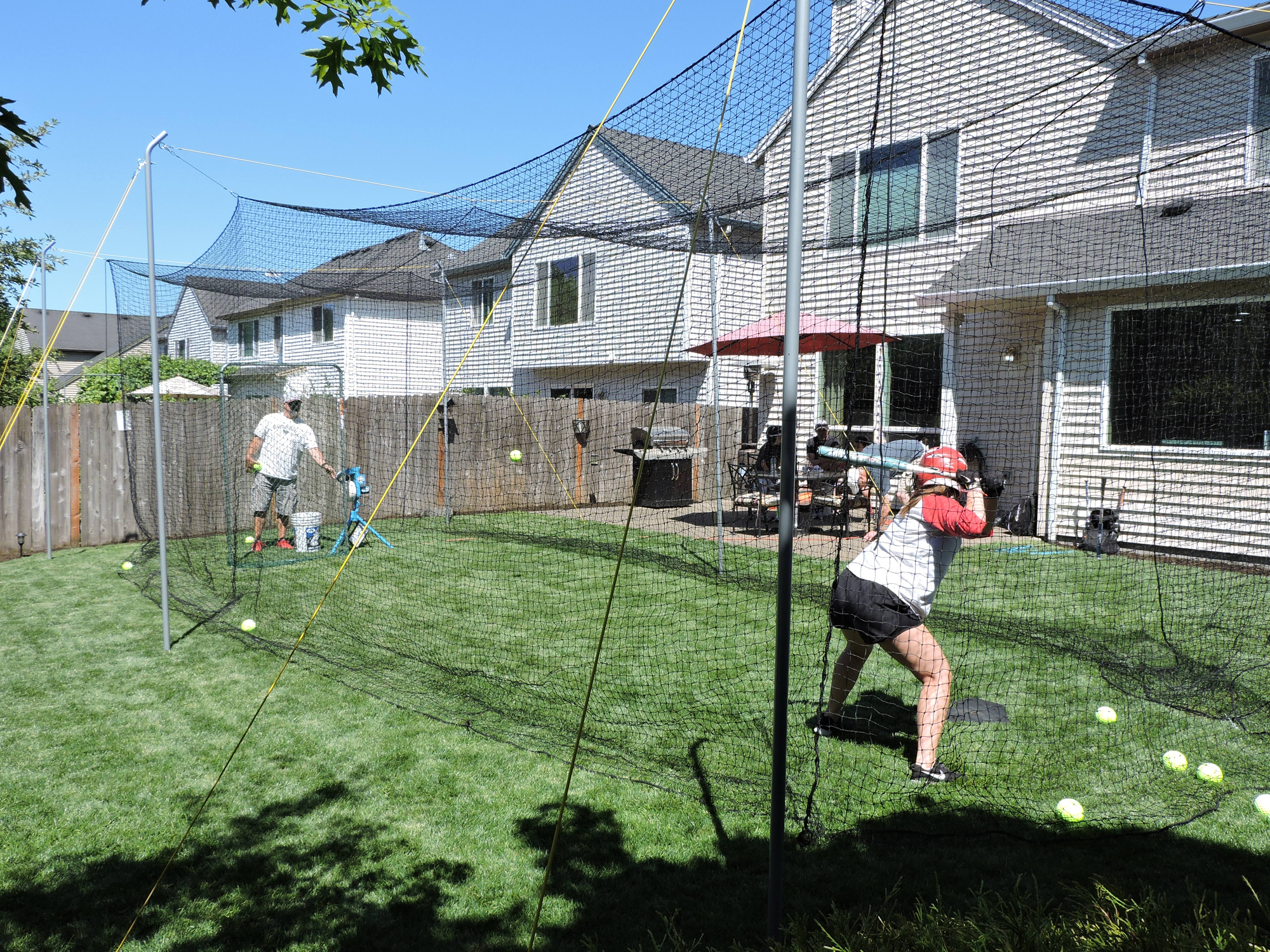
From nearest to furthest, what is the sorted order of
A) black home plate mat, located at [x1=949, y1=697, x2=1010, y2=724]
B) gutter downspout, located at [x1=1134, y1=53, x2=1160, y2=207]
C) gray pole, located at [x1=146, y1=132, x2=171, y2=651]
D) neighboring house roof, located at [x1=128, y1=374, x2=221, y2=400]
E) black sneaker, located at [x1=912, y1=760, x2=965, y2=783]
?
1. black sneaker, located at [x1=912, y1=760, x2=965, y2=783]
2. black home plate mat, located at [x1=949, y1=697, x2=1010, y2=724]
3. gray pole, located at [x1=146, y1=132, x2=171, y2=651]
4. gutter downspout, located at [x1=1134, y1=53, x2=1160, y2=207]
5. neighboring house roof, located at [x1=128, y1=374, x2=221, y2=400]

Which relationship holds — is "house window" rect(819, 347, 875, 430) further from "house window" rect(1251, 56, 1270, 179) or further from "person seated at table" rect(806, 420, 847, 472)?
"house window" rect(1251, 56, 1270, 179)

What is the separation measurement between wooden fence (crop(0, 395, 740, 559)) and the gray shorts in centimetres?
48

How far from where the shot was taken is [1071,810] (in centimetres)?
334

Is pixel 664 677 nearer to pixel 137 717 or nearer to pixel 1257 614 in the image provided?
pixel 137 717

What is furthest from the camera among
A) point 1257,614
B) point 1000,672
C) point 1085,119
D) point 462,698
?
point 1085,119

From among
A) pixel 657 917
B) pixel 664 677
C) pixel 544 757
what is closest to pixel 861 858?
pixel 657 917

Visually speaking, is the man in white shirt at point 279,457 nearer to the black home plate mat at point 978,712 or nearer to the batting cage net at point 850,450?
the batting cage net at point 850,450

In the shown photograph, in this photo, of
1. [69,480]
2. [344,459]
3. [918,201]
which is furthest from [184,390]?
[918,201]

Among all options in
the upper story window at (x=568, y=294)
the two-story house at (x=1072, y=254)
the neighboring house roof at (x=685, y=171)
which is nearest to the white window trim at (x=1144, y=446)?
the two-story house at (x=1072, y=254)

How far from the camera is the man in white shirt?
8.91 metres

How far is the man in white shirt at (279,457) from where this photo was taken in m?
8.91

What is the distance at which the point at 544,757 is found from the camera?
159 inches

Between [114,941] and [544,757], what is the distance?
6.00 ft

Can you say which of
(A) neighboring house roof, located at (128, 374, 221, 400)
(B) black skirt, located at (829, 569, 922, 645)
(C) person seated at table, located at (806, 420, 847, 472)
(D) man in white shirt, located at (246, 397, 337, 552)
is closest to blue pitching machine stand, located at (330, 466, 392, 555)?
(D) man in white shirt, located at (246, 397, 337, 552)
